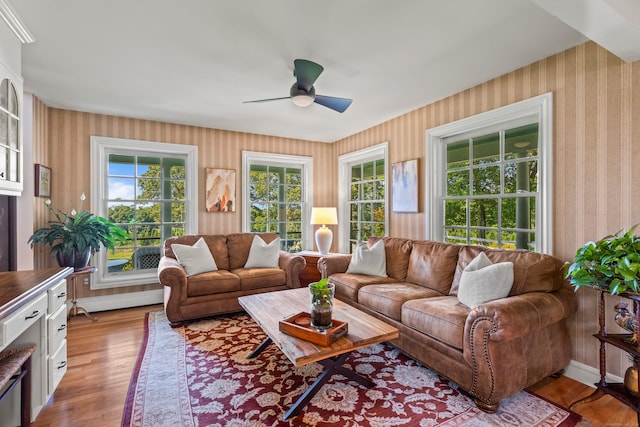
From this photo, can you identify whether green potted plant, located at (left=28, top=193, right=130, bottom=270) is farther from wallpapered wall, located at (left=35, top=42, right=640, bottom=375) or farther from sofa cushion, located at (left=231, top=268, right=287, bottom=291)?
sofa cushion, located at (left=231, top=268, right=287, bottom=291)

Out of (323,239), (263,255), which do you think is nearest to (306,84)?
(263,255)

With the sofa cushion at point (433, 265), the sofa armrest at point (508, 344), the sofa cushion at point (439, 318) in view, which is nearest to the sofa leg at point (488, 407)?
the sofa armrest at point (508, 344)

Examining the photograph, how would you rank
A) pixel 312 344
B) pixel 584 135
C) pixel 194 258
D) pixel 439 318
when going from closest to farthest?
1. pixel 312 344
2. pixel 439 318
3. pixel 584 135
4. pixel 194 258

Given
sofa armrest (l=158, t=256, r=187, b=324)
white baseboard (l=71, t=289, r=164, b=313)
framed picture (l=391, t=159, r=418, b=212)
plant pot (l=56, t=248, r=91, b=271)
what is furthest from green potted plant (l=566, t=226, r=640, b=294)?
white baseboard (l=71, t=289, r=164, b=313)

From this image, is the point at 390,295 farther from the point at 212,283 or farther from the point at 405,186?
the point at 212,283

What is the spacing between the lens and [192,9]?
1.92 metres

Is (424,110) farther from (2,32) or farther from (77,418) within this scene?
(77,418)

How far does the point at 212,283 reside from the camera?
3.47 metres

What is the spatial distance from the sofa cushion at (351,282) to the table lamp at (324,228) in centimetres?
117

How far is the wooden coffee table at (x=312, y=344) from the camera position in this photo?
175 centimetres

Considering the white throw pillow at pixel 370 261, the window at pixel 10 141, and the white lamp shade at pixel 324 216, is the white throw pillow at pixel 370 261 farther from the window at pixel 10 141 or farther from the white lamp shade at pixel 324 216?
the window at pixel 10 141

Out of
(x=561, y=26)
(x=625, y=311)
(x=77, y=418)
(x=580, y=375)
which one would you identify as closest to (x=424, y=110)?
(x=561, y=26)

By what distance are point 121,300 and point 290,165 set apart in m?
3.21

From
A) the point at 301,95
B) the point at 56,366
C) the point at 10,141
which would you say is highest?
the point at 301,95
